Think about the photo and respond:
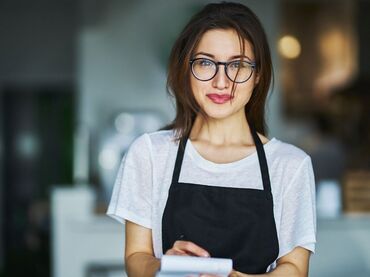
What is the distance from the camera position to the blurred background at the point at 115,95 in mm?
6047

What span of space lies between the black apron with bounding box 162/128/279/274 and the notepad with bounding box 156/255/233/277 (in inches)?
6.6

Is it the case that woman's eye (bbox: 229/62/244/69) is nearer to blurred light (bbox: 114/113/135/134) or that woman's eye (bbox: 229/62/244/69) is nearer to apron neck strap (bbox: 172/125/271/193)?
apron neck strap (bbox: 172/125/271/193)

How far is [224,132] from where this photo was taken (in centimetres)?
154

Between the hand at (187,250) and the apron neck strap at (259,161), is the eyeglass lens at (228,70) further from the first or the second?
the hand at (187,250)

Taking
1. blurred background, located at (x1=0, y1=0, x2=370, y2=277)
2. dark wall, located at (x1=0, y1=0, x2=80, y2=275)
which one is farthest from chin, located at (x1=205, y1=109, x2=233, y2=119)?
dark wall, located at (x1=0, y1=0, x2=80, y2=275)

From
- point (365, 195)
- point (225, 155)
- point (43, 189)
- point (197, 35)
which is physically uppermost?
point (197, 35)

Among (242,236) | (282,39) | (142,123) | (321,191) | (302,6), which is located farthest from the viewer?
(302,6)

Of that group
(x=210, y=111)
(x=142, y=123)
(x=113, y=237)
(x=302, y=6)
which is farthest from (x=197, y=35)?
(x=302, y=6)

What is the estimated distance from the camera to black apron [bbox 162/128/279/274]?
142 centimetres

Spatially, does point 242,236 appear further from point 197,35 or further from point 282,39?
point 282,39

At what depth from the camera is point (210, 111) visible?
1456mm

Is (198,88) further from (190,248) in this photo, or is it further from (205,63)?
(190,248)

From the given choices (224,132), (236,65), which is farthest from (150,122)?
(236,65)

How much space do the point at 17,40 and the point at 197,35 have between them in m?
6.22
